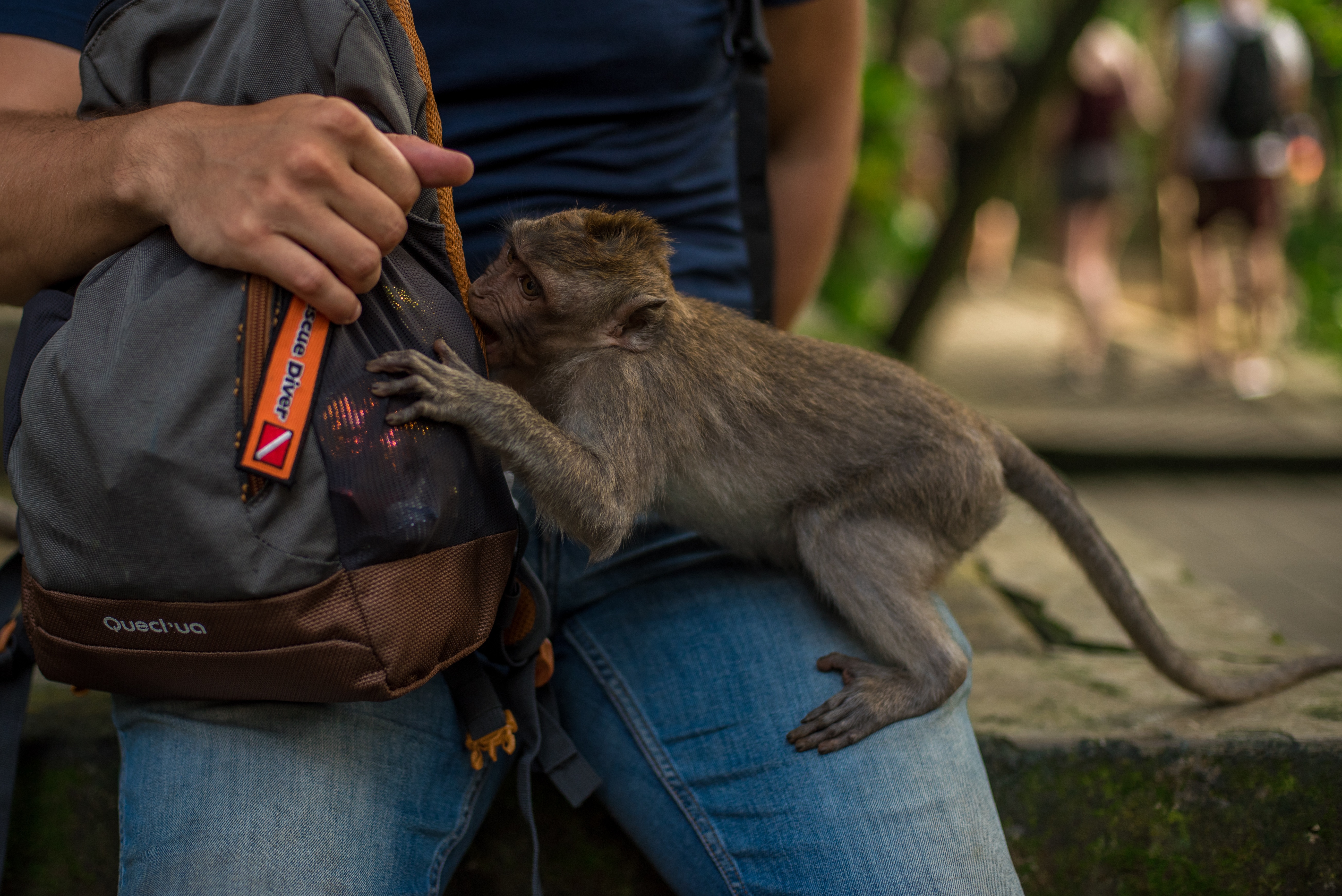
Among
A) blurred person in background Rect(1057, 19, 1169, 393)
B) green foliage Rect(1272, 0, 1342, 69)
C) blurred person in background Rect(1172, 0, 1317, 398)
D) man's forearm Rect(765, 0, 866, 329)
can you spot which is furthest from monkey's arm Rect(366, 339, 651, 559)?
blurred person in background Rect(1057, 19, 1169, 393)

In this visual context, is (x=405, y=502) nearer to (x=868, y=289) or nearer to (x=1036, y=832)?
(x=1036, y=832)

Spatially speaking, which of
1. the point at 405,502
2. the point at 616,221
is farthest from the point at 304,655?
the point at 616,221

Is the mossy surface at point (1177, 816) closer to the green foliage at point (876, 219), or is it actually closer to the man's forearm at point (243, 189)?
the man's forearm at point (243, 189)

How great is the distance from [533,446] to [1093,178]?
9150mm

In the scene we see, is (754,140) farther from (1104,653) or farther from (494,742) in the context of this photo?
(1104,653)

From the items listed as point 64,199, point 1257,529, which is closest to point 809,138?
point 64,199

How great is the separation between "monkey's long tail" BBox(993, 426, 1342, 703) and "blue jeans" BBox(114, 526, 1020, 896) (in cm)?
46

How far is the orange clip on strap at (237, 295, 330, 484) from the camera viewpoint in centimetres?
156

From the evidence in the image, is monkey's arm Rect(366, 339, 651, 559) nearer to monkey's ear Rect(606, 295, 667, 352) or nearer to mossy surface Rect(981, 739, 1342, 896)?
monkey's ear Rect(606, 295, 667, 352)

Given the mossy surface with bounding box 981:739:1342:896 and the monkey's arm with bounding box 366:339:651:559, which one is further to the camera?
the mossy surface with bounding box 981:739:1342:896

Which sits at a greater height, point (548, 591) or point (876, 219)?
point (548, 591)

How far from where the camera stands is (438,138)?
1.85 meters

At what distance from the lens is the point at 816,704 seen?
6.86 ft

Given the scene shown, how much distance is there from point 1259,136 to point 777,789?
780 centimetres
